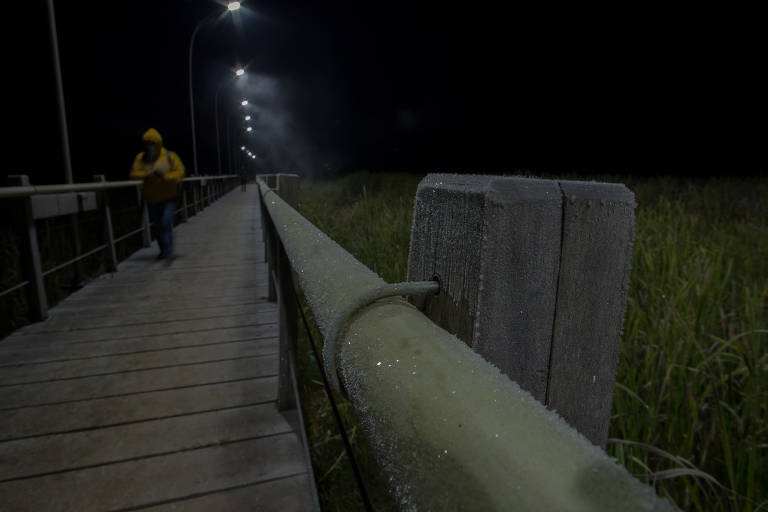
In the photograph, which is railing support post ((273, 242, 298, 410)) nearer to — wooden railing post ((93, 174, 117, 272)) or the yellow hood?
wooden railing post ((93, 174, 117, 272))

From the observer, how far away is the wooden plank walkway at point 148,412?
187cm

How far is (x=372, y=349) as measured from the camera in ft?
1.58

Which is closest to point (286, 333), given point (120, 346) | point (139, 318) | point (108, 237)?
point (120, 346)

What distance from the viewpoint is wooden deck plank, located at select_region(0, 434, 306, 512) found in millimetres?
1804

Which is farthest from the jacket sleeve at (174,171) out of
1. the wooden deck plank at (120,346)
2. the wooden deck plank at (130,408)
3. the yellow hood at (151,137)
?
the wooden deck plank at (130,408)

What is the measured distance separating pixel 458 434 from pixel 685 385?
191cm

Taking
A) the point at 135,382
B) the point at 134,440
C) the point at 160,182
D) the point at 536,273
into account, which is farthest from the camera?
the point at 160,182

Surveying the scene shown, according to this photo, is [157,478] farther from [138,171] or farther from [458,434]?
[138,171]

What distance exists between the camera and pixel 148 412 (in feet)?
7.93

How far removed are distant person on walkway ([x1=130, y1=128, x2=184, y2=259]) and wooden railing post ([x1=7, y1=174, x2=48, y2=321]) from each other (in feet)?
8.05

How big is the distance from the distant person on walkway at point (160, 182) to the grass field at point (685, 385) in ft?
11.4

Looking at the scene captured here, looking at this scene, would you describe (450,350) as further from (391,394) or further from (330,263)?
(330,263)

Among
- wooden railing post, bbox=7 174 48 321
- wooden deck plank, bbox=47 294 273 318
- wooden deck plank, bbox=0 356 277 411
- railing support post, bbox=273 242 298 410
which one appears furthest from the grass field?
wooden railing post, bbox=7 174 48 321

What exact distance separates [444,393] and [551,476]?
0.37ft
